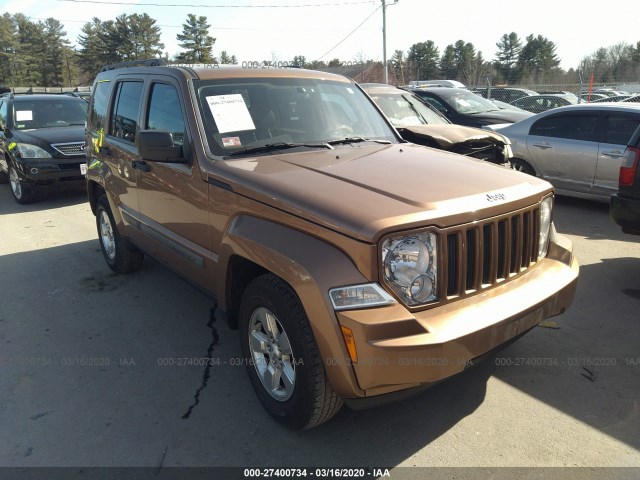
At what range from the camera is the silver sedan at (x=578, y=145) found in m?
6.99

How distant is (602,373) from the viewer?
10.9 feet

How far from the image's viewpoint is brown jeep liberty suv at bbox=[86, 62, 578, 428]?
2271mm

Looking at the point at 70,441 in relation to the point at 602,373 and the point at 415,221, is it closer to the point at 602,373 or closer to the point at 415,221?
the point at 415,221

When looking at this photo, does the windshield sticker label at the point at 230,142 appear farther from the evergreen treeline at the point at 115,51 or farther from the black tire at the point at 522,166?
the evergreen treeline at the point at 115,51

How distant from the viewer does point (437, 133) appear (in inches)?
235

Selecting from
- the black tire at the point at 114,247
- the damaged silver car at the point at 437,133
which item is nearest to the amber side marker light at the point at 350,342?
the black tire at the point at 114,247

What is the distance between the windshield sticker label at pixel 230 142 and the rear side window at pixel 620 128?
19.5ft

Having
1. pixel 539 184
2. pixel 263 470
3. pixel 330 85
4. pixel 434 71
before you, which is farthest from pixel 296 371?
pixel 434 71

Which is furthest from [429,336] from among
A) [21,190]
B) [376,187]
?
[21,190]

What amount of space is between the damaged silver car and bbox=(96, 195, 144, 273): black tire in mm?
3427

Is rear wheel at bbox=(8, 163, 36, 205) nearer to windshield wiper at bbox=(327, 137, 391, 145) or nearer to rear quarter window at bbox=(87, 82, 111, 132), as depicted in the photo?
rear quarter window at bbox=(87, 82, 111, 132)

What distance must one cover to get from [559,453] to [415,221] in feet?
4.90

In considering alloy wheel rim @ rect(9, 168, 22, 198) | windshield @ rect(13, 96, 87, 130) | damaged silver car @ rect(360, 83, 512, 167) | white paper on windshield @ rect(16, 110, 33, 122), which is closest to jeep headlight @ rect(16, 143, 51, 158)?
alloy wheel rim @ rect(9, 168, 22, 198)

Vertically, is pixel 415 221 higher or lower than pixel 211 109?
lower
